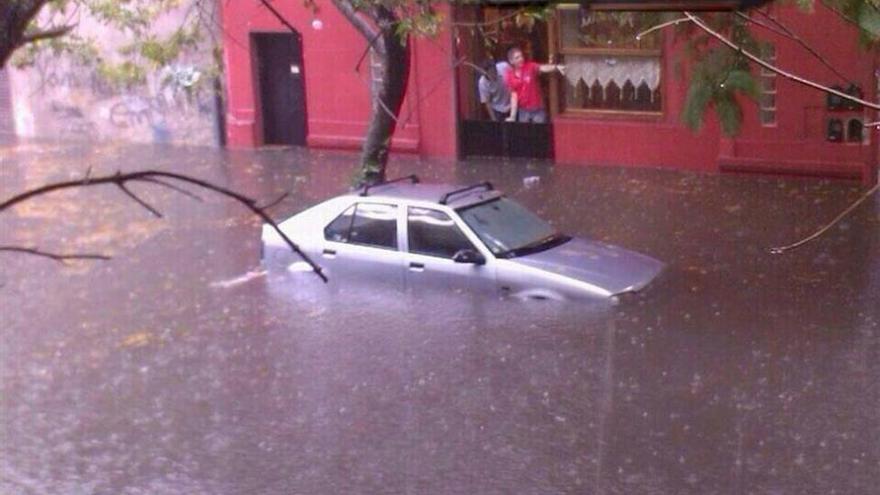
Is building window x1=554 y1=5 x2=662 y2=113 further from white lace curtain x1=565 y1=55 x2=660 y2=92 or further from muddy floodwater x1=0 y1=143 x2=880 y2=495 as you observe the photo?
muddy floodwater x1=0 y1=143 x2=880 y2=495

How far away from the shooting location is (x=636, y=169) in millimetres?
21422

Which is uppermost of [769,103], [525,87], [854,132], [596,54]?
[596,54]

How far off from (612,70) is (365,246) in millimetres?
8216

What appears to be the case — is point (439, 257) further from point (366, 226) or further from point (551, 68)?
point (551, 68)

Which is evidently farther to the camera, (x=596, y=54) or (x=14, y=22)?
(x=596, y=54)

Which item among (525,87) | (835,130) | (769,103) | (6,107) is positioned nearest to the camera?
(835,130)

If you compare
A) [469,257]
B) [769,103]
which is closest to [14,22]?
[469,257]

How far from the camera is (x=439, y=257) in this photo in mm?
14133

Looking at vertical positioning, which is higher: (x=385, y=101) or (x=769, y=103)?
(x=385, y=101)

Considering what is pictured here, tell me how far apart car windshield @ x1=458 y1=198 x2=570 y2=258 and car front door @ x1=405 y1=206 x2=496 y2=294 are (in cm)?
17

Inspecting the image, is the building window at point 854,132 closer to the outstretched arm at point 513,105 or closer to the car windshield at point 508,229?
the outstretched arm at point 513,105

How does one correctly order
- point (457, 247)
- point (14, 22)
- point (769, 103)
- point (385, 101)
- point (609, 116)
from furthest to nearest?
point (609, 116), point (769, 103), point (385, 101), point (457, 247), point (14, 22)

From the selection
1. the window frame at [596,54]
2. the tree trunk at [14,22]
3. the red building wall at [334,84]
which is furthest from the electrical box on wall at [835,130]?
the tree trunk at [14,22]

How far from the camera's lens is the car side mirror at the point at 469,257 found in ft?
45.2
